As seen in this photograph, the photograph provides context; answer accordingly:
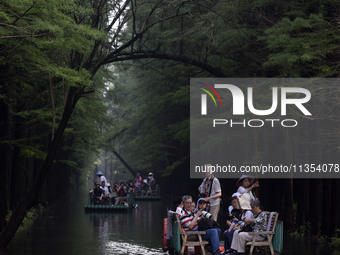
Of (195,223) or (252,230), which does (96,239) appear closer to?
(195,223)

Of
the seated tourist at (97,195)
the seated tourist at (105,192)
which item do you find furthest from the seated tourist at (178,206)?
the seated tourist at (97,195)

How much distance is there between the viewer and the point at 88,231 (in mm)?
23656

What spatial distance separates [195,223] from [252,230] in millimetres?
1253

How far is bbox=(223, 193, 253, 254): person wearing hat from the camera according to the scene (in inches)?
585

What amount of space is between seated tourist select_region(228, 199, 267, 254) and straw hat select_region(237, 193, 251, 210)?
3.39 feet

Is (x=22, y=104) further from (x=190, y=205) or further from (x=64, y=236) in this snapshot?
(x=190, y=205)

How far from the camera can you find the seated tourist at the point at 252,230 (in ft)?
46.9

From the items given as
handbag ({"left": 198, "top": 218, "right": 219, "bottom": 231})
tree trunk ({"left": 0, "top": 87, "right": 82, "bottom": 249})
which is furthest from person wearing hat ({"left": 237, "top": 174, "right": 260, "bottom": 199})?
tree trunk ({"left": 0, "top": 87, "right": 82, "bottom": 249})

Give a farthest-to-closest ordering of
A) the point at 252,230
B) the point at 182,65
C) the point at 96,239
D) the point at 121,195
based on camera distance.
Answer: the point at 121,195 → the point at 182,65 → the point at 96,239 → the point at 252,230

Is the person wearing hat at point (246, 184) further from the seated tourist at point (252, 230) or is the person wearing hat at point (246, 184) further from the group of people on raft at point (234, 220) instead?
the seated tourist at point (252, 230)

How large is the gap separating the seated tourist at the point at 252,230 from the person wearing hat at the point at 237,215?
0.30 metres

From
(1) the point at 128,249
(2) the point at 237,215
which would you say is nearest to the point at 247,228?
(2) the point at 237,215

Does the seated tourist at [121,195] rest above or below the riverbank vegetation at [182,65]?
below

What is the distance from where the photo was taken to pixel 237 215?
15.3 m
